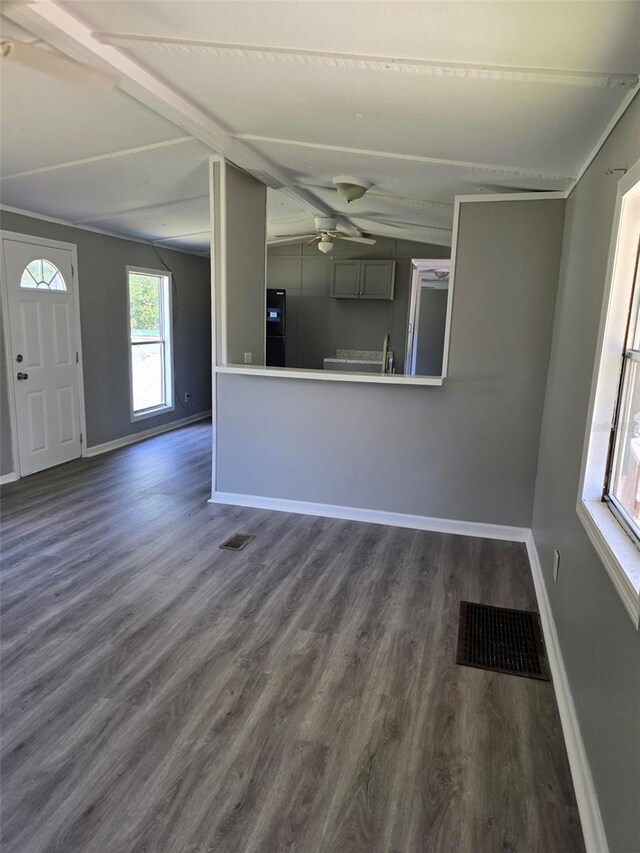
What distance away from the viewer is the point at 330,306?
24.8 feet

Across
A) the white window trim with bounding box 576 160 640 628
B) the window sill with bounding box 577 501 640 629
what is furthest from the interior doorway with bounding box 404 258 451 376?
the window sill with bounding box 577 501 640 629

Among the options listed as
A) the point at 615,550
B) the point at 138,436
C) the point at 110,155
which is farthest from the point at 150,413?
the point at 615,550

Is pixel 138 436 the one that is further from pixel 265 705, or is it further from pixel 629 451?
pixel 629 451

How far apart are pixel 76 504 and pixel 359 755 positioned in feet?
10.4

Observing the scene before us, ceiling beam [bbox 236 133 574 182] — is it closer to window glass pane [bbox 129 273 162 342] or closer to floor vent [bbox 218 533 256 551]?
floor vent [bbox 218 533 256 551]

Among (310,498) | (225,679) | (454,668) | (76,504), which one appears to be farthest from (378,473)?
(76,504)

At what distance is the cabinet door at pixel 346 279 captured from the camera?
7.18 meters

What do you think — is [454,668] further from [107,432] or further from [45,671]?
[107,432]

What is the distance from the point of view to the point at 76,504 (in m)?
4.25

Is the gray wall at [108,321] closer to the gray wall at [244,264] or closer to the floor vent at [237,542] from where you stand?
the gray wall at [244,264]

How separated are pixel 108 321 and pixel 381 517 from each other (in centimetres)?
376

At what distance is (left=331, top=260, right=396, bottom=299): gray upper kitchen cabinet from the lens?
7.07m

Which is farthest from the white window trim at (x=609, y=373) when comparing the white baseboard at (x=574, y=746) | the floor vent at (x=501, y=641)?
the floor vent at (x=501, y=641)

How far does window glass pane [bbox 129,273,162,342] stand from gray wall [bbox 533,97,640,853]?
4785 millimetres
